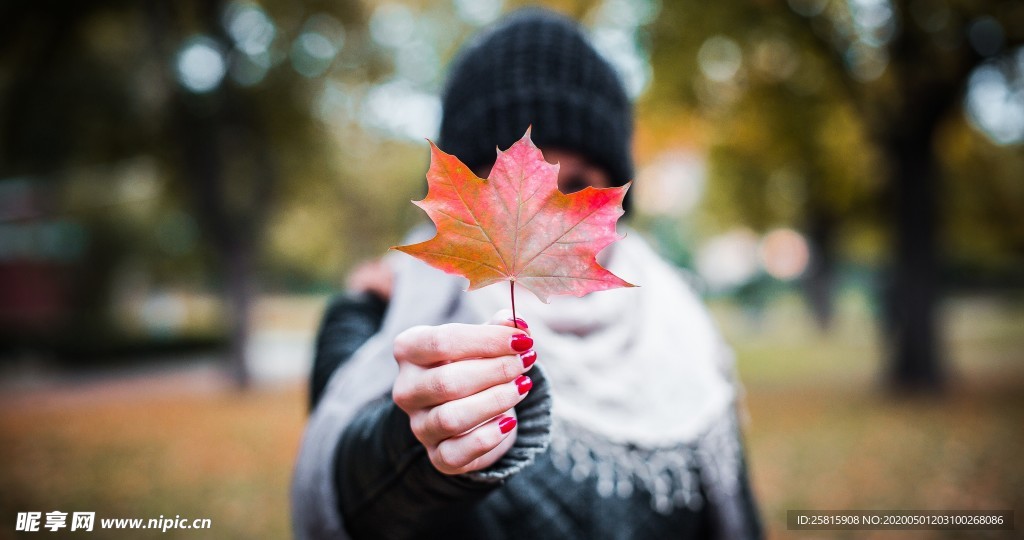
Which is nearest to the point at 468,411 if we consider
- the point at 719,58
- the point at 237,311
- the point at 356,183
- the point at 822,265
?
the point at 719,58

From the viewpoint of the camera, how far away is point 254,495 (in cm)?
664

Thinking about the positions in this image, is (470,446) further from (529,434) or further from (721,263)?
(721,263)

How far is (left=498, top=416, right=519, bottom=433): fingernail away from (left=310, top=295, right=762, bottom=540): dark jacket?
0.09 m

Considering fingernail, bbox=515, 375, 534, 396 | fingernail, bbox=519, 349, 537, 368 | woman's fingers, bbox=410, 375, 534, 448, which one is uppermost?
fingernail, bbox=519, 349, 537, 368

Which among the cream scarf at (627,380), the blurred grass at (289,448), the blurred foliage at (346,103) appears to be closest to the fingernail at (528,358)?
the cream scarf at (627,380)

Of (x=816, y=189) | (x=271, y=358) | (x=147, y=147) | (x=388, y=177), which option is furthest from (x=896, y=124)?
(x=388, y=177)

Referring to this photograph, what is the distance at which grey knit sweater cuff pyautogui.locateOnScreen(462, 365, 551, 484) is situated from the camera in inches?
40.8

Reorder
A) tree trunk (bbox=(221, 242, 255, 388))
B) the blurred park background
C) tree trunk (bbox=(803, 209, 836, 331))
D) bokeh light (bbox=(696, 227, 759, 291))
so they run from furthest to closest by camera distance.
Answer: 1. bokeh light (bbox=(696, 227, 759, 291))
2. tree trunk (bbox=(803, 209, 836, 331))
3. tree trunk (bbox=(221, 242, 255, 388))
4. the blurred park background

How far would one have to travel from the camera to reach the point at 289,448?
8320mm

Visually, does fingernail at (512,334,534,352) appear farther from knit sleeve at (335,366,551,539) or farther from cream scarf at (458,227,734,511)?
cream scarf at (458,227,734,511)

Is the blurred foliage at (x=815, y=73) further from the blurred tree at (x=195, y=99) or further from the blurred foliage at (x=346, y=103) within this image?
the blurred tree at (x=195, y=99)

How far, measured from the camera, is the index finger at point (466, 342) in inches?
36.2

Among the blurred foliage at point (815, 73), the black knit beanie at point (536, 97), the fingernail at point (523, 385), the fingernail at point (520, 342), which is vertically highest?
the blurred foliage at point (815, 73)

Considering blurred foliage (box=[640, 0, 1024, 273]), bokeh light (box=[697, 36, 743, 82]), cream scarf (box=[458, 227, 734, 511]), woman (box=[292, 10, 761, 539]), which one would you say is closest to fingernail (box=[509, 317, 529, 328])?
woman (box=[292, 10, 761, 539])
